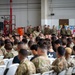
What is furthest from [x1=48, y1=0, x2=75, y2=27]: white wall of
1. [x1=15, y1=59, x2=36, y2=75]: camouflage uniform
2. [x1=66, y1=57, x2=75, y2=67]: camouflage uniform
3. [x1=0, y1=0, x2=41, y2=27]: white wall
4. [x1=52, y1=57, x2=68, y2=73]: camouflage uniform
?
[x1=15, y1=59, x2=36, y2=75]: camouflage uniform

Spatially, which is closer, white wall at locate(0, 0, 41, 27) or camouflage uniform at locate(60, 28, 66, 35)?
camouflage uniform at locate(60, 28, 66, 35)

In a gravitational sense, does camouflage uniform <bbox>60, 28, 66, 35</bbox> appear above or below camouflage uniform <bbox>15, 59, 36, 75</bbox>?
above

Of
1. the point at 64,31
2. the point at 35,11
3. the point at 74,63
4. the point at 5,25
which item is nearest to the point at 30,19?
the point at 35,11

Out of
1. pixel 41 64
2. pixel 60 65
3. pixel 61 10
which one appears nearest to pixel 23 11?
pixel 61 10

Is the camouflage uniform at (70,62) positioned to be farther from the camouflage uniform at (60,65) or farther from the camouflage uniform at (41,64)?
the camouflage uniform at (41,64)

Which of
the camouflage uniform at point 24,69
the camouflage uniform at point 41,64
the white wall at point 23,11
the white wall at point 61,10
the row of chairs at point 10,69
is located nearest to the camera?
the camouflage uniform at point 24,69

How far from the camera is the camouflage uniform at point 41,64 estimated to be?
5.62 metres

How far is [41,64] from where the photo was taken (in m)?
5.66

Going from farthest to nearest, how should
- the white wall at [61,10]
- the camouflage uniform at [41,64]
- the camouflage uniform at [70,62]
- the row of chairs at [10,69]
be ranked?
the white wall at [61,10] < the camouflage uniform at [70,62] < the row of chairs at [10,69] < the camouflage uniform at [41,64]

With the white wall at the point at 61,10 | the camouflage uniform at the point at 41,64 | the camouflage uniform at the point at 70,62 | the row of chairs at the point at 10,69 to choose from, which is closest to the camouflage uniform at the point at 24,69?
the camouflage uniform at the point at 41,64

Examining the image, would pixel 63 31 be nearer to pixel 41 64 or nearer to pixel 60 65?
pixel 60 65

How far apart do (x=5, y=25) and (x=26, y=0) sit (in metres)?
3.15

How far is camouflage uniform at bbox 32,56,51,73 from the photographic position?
5.62m

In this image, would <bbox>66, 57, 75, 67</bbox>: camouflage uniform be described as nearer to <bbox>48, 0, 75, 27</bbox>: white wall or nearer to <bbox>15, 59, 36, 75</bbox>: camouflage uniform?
<bbox>15, 59, 36, 75</bbox>: camouflage uniform
